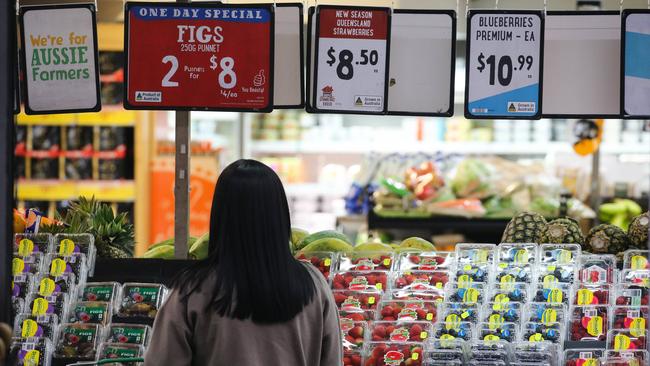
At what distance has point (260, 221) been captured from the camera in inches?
84.0

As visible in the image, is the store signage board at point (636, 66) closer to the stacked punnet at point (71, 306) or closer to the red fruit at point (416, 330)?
the red fruit at point (416, 330)

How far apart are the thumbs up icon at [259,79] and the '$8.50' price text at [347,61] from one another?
10.5 inches

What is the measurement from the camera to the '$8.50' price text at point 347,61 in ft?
11.8

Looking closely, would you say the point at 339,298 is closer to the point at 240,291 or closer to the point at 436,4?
the point at 240,291

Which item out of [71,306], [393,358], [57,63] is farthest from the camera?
[57,63]

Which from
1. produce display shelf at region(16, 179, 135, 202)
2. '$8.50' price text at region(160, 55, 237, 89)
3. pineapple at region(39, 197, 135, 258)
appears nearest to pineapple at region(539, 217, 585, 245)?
'$8.50' price text at region(160, 55, 237, 89)

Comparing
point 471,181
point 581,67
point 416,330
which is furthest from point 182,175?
point 471,181

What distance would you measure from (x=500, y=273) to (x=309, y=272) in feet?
5.32

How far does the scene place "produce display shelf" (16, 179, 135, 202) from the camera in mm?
8266

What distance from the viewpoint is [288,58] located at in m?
3.65

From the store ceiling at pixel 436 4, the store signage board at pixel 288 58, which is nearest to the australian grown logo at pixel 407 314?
the store signage board at pixel 288 58

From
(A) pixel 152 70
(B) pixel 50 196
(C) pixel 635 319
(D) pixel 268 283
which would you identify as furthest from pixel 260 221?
(B) pixel 50 196

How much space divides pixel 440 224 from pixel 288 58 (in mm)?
3609

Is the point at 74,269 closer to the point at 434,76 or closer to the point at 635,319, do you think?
the point at 434,76
